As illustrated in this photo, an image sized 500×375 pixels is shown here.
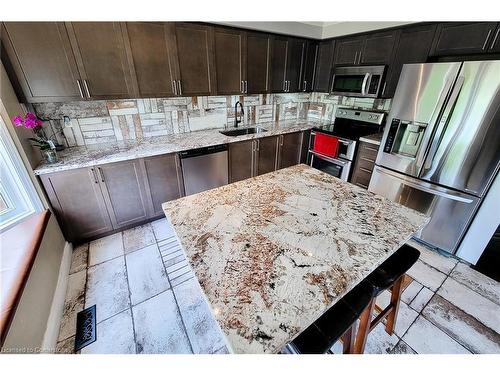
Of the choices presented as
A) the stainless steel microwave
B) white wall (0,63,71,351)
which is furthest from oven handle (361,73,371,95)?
white wall (0,63,71,351)

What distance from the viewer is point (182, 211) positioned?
4.18 feet

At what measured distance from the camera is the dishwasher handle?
250 centimetres

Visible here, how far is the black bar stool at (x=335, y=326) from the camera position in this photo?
87 centimetres

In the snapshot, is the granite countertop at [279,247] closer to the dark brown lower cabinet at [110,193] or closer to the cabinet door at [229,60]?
the dark brown lower cabinet at [110,193]

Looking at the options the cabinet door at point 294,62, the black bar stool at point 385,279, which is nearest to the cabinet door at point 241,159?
the cabinet door at point 294,62

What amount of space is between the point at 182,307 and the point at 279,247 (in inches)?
46.0

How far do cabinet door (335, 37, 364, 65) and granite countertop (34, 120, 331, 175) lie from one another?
1.24 meters

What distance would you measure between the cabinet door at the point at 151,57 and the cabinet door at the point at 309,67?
2073mm

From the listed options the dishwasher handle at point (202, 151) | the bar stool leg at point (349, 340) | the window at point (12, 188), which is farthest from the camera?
the dishwasher handle at point (202, 151)

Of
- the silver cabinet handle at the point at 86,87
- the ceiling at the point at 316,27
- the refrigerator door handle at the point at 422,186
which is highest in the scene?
the ceiling at the point at 316,27

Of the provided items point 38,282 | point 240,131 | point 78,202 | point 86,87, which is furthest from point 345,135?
point 38,282

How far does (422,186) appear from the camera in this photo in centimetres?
219

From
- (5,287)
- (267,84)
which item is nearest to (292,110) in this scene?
(267,84)

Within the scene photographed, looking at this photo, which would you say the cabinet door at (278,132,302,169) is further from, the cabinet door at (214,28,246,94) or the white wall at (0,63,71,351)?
the white wall at (0,63,71,351)
